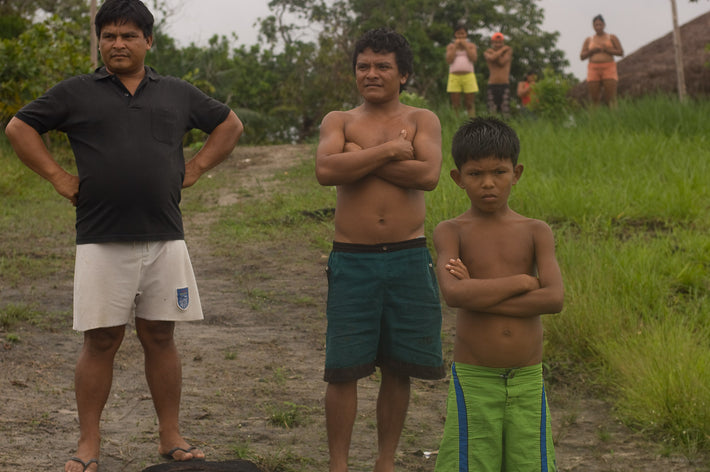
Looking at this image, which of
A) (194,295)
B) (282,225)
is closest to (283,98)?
(282,225)

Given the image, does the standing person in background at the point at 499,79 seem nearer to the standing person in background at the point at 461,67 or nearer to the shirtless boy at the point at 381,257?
the standing person in background at the point at 461,67

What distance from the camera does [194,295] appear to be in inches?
136

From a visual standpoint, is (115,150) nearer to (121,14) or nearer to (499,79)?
(121,14)

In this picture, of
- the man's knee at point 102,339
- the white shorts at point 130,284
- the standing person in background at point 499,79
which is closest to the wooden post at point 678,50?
the standing person in background at point 499,79

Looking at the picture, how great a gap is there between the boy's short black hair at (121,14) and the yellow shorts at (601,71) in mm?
10369

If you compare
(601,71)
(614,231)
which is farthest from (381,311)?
(601,71)

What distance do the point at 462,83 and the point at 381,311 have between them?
10380 millimetres

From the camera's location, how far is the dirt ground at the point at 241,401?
3.77 metres

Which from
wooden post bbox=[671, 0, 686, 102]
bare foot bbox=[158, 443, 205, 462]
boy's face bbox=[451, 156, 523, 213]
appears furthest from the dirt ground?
wooden post bbox=[671, 0, 686, 102]

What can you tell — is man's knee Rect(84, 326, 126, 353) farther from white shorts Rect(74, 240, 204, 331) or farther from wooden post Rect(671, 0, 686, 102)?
wooden post Rect(671, 0, 686, 102)

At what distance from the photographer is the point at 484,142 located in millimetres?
2734

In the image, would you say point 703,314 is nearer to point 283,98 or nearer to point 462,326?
point 462,326

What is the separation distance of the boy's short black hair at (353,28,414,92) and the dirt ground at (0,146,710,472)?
1.70 metres

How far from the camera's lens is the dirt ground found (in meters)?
3.77
